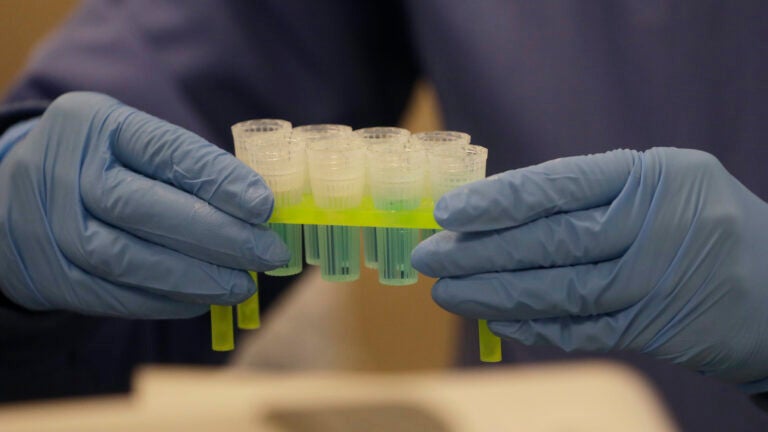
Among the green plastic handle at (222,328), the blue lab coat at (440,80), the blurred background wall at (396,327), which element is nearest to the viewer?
the green plastic handle at (222,328)

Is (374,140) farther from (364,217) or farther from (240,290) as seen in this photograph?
(240,290)

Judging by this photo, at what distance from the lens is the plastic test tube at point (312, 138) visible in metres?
0.88

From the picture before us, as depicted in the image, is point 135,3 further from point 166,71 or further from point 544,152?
point 544,152

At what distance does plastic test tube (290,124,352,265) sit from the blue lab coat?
420 mm

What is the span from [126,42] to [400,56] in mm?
527

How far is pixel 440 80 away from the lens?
4.45ft

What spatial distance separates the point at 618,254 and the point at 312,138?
36 cm

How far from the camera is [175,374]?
1324mm

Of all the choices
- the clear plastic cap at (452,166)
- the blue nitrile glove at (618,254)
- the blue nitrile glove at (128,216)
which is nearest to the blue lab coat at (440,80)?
the blue nitrile glove at (128,216)

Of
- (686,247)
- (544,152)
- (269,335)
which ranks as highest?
(544,152)

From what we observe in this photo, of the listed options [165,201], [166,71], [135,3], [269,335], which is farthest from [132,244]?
[269,335]

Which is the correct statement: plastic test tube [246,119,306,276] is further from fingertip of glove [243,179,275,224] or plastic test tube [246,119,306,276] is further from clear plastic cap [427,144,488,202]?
clear plastic cap [427,144,488,202]

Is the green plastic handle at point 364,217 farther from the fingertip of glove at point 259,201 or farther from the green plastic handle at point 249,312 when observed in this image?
the green plastic handle at point 249,312

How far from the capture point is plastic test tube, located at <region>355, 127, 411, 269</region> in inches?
34.2
